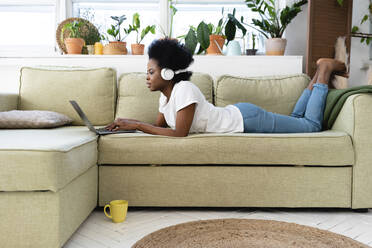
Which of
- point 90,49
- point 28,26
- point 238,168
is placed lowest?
point 238,168

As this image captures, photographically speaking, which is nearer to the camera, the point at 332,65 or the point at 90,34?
the point at 332,65

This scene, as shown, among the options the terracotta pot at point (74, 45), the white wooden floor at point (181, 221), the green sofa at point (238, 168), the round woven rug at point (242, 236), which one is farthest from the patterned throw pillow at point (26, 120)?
the round woven rug at point (242, 236)

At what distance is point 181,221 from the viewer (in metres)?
1.74

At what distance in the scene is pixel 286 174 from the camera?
1851 millimetres

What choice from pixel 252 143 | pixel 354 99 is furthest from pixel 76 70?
pixel 354 99

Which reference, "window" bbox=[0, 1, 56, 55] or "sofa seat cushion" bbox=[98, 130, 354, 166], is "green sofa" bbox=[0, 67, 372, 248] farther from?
"window" bbox=[0, 1, 56, 55]

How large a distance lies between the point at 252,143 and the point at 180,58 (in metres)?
0.61

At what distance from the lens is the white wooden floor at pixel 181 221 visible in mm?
1519

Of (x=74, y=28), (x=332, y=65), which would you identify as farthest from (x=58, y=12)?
(x=332, y=65)

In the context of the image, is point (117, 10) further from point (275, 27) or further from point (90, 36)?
point (275, 27)

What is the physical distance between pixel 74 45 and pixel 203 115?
154cm

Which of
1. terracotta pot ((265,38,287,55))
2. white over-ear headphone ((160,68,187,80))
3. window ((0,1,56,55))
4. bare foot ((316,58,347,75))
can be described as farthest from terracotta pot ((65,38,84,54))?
bare foot ((316,58,347,75))

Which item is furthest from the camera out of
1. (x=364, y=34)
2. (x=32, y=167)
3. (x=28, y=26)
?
(x=28, y=26)

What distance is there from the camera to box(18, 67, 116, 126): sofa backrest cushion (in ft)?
8.16
